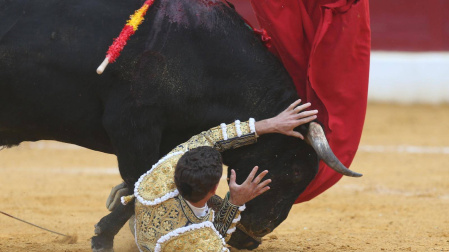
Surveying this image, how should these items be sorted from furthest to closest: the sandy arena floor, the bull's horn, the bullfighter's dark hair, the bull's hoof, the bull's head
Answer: the sandy arena floor → the bull's hoof → the bull's head → the bull's horn → the bullfighter's dark hair

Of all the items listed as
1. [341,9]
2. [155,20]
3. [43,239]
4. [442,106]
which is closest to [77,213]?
[43,239]

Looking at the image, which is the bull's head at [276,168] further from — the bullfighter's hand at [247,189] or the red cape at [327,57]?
the bullfighter's hand at [247,189]

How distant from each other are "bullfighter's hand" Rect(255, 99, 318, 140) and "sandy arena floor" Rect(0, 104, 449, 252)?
3.00 feet

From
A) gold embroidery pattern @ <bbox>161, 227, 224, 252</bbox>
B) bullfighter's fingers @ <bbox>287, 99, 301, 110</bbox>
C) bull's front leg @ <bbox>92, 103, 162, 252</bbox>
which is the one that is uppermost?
bullfighter's fingers @ <bbox>287, 99, 301, 110</bbox>

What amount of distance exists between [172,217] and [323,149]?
0.73m

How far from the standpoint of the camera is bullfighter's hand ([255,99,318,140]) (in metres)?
3.50

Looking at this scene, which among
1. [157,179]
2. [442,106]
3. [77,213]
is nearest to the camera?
[157,179]

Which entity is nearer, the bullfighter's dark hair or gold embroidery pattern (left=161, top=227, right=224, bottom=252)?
the bullfighter's dark hair

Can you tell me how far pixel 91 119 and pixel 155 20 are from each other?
554mm

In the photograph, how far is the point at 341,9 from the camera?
3734 millimetres

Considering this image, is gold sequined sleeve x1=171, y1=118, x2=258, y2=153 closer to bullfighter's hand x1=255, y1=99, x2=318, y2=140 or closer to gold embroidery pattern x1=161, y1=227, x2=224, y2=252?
bullfighter's hand x1=255, y1=99, x2=318, y2=140

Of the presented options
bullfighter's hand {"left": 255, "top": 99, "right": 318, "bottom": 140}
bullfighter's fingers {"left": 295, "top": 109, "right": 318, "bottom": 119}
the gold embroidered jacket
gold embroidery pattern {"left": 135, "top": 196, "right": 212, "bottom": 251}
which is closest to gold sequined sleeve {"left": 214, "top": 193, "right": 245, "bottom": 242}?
the gold embroidered jacket

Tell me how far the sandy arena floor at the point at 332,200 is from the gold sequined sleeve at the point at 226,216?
0.79 meters

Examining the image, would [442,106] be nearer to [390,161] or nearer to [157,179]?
[390,161]
